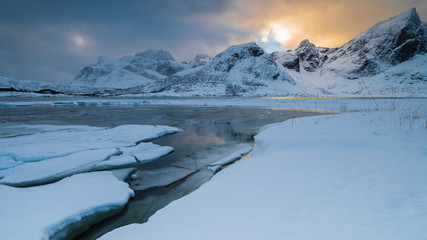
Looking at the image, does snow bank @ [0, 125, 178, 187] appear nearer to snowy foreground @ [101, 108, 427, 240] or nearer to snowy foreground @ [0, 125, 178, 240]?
snowy foreground @ [0, 125, 178, 240]

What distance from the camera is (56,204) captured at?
2684mm

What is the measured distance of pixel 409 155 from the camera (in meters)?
2.70

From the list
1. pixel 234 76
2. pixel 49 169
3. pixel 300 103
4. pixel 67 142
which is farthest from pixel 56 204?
pixel 234 76

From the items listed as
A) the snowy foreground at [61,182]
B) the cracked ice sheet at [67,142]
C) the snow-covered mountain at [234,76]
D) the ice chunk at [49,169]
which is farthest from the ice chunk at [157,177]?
the snow-covered mountain at [234,76]

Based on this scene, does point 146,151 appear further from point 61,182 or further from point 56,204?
point 56,204

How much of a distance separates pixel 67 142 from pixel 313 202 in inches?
276

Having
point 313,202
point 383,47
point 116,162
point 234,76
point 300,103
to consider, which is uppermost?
point 383,47

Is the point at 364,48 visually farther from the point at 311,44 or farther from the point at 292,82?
the point at 292,82

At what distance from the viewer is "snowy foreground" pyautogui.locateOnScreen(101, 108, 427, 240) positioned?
4.79ft

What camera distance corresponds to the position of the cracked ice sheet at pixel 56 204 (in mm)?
2121

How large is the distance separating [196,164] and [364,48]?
147 m

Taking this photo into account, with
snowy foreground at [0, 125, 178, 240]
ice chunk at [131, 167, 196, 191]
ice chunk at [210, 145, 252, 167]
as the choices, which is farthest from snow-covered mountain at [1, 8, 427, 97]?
ice chunk at [131, 167, 196, 191]

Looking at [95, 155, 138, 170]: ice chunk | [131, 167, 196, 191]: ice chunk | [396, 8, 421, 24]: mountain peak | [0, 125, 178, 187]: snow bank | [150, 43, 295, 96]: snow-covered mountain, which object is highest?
[396, 8, 421, 24]: mountain peak

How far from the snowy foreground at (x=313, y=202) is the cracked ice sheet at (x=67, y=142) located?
14.2ft
